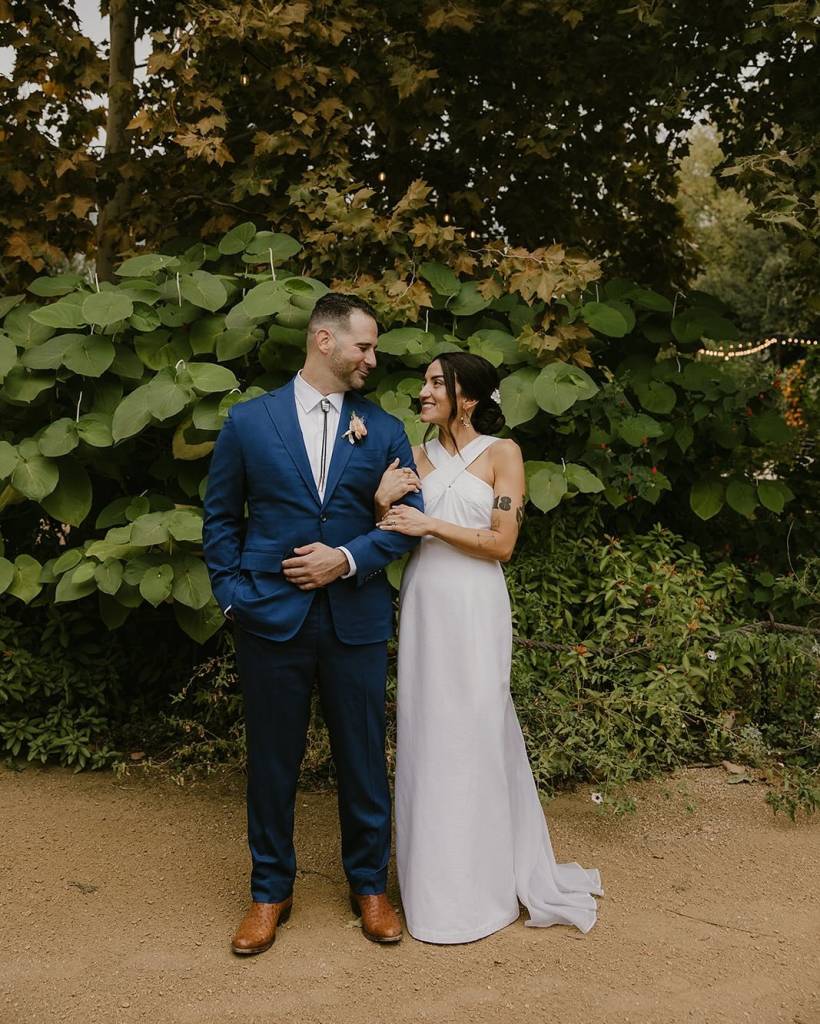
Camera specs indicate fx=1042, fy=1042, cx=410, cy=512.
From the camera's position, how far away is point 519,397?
15.2 ft

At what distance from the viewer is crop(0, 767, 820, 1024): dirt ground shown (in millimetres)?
2924

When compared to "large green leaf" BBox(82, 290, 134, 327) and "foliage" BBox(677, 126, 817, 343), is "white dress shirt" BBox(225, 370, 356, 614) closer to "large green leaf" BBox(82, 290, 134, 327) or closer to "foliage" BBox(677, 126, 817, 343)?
"large green leaf" BBox(82, 290, 134, 327)

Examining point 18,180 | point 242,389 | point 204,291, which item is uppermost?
point 18,180

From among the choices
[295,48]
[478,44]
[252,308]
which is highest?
[478,44]

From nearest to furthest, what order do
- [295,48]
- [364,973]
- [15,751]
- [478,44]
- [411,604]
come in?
[364,973]
[411,604]
[15,751]
[295,48]
[478,44]

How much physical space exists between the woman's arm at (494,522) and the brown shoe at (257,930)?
4.10 ft

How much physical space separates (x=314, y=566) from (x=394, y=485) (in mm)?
397

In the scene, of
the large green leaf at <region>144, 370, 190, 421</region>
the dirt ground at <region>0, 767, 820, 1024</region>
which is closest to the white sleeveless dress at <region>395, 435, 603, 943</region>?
the dirt ground at <region>0, 767, 820, 1024</region>

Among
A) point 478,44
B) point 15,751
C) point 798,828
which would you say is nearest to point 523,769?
point 798,828

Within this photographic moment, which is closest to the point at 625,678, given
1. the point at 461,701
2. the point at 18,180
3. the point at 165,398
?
the point at 461,701

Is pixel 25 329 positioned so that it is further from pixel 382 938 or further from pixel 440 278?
pixel 382 938

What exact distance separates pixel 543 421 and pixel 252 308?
1.50 m

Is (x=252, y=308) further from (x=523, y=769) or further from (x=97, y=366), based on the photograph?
(x=523, y=769)

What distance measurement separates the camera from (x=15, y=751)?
4789 mm
